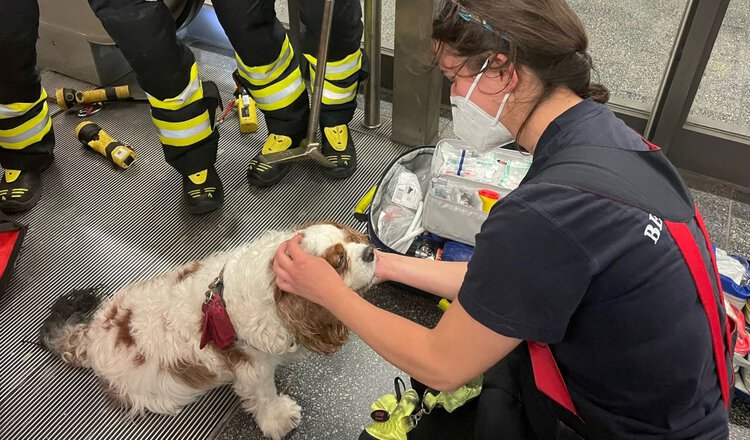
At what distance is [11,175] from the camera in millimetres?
A: 2566

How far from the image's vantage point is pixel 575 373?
110 cm

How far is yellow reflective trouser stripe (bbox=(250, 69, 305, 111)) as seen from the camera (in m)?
2.48

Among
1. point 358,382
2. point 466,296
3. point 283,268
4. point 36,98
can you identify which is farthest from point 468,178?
point 36,98

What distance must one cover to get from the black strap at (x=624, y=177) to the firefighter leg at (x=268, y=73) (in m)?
1.63

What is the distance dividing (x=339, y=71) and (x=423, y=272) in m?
1.34

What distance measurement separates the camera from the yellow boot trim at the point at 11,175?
2561 mm

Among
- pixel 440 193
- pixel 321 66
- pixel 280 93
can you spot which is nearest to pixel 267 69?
pixel 280 93

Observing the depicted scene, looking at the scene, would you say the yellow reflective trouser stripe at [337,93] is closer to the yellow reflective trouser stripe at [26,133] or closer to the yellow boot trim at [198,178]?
the yellow boot trim at [198,178]

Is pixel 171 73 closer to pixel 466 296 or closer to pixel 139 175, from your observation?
pixel 139 175

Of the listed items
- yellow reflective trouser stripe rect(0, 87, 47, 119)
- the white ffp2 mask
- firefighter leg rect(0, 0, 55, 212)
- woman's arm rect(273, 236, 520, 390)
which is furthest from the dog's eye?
yellow reflective trouser stripe rect(0, 87, 47, 119)

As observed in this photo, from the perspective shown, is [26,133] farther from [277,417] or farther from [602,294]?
[602,294]

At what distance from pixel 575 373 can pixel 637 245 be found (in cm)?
33

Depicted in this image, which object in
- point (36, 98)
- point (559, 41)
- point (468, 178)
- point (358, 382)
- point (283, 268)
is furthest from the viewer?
point (36, 98)

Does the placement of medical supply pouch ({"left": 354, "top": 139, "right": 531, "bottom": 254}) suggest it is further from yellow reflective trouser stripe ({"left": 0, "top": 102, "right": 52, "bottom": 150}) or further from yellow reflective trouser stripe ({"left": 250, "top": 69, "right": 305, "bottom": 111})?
yellow reflective trouser stripe ({"left": 0, "top": 102, "right": 52, "bottom": 150})
